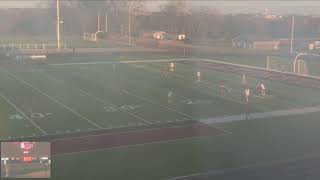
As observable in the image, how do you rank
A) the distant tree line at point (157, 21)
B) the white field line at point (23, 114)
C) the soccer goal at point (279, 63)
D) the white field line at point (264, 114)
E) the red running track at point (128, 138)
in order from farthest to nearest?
the soccer goal at point (279, 63) → the white field line at point (264, 114) → the white field line at point (23, 114) → the distant tree line at point (157, 21) → the red running track at point (128, 138)

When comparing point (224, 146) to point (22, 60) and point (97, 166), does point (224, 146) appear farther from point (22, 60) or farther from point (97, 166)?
→ point (22, 60)

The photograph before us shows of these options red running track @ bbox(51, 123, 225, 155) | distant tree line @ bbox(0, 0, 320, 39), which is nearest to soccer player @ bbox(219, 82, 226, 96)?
distant tree line @ bbox(0, 0, 320, 39)

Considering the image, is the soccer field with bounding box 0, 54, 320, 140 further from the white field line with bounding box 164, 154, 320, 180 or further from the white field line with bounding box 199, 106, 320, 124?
the white field line with bounding box 164, 154, 320, 180

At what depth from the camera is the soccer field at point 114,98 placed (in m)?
10.6

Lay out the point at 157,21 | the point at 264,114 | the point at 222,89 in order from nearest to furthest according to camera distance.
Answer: the point at 264,114 → the point at 222,89 → the point at 157,21

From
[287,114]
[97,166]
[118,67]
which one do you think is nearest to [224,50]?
[118,67]

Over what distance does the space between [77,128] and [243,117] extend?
3.60 meters

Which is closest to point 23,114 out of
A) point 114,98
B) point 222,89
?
point 114,98
